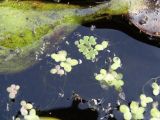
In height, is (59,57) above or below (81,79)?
above

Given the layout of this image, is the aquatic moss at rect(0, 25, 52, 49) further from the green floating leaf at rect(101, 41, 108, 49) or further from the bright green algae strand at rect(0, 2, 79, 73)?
the green floating leaf at rect(101, 41, 108, 49)

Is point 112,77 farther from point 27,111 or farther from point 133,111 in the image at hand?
point 27,111

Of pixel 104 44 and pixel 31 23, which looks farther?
pixel 31 23

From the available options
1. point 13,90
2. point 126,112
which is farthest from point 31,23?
point 126,112

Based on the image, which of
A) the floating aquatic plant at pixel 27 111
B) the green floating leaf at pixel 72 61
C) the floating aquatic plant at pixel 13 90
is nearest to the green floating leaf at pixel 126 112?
the green floating leaf at pixel 72 61

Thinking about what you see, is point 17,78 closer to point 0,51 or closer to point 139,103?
A: point 0,51
